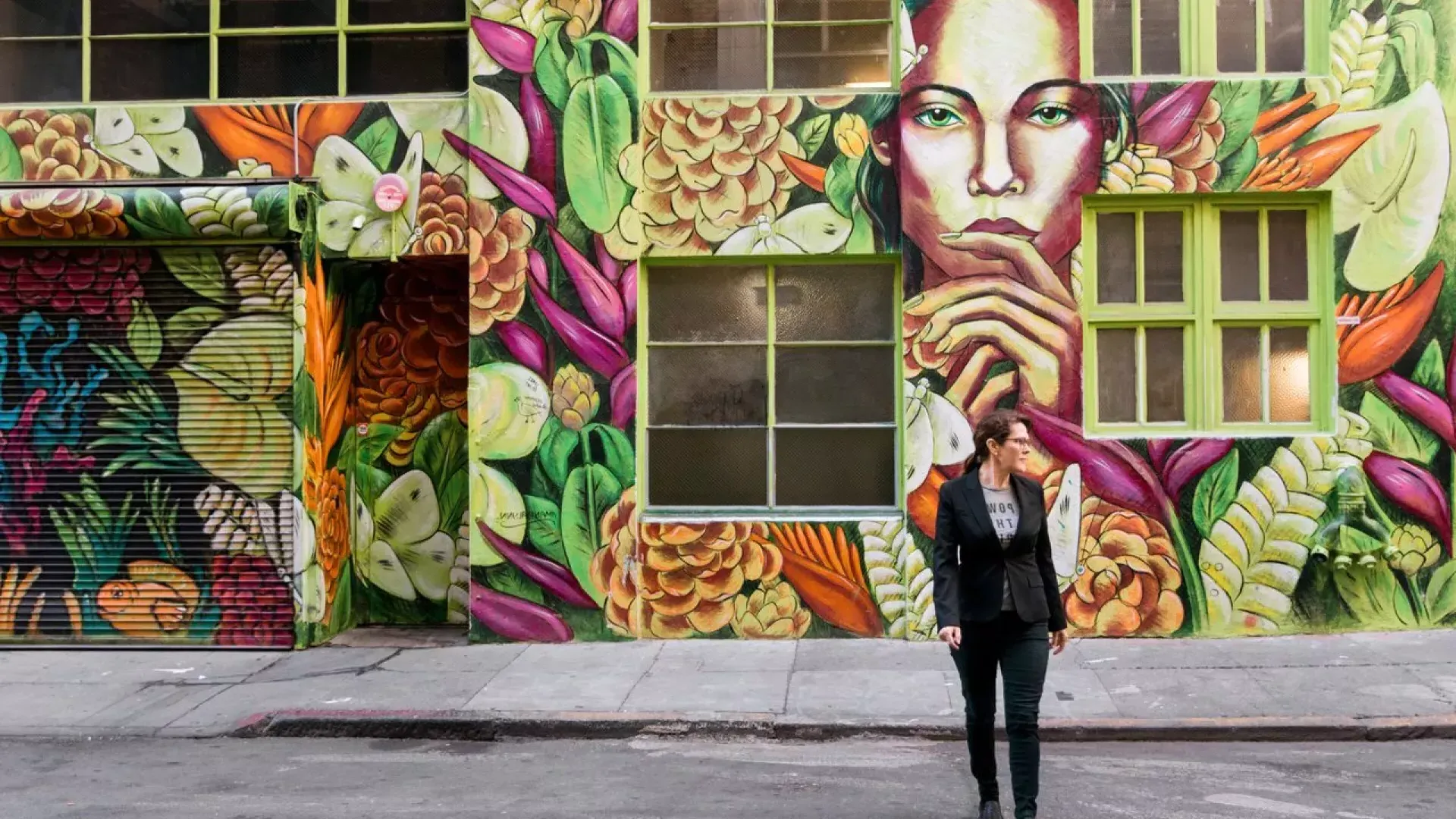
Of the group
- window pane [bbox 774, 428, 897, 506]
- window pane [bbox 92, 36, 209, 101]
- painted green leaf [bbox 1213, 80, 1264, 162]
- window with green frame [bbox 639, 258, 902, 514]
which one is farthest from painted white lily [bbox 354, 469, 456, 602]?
painted green leaf [bbox 1213, 80, 1264, 162]

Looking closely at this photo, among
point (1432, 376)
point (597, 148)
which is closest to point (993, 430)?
point (597, 148)

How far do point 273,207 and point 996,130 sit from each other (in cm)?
541

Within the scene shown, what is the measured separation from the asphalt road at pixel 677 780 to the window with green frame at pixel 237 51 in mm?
5408

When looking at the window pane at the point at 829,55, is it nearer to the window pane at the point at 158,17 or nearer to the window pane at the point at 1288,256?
the window pane at the point at 1288,256

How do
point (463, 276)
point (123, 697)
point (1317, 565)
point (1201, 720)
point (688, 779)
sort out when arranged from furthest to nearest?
point (463, 276), point (1317, 565), point (123, 697), point (1201, 720), point (688, 779)

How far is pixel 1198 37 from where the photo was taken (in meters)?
10.9

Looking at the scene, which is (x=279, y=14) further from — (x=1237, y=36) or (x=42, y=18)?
(x=1237, y=36)

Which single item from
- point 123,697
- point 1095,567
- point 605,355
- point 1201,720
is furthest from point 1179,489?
point 123,697

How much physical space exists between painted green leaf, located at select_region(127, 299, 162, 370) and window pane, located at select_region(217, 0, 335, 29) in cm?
238

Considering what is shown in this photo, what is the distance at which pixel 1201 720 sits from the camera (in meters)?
8.40

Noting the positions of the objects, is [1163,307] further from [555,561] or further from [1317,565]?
[555,561]

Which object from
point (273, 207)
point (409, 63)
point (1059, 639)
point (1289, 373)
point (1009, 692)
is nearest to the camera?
point (1009, 692)

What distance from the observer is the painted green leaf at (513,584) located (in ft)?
36.2

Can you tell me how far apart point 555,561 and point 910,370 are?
3.05 meters
